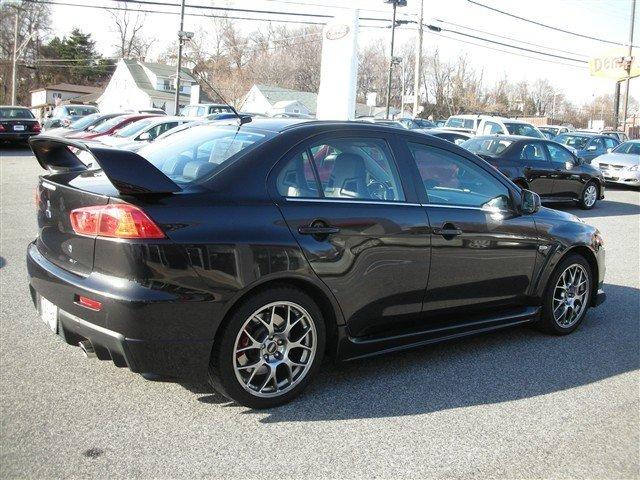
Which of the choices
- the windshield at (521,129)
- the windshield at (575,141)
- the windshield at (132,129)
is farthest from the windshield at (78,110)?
the windshield at (575,141)

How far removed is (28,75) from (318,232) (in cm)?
9384

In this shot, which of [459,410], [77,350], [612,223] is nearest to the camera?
[459,410]

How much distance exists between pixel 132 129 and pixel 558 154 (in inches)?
428

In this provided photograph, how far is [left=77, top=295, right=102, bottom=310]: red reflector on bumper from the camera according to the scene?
11.1 ft

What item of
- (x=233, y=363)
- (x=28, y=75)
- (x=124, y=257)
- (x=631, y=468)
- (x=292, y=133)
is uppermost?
(x=28, y=75)

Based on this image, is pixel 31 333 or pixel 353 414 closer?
pixel 353 414

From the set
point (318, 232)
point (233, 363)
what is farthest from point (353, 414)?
point (318, 232)

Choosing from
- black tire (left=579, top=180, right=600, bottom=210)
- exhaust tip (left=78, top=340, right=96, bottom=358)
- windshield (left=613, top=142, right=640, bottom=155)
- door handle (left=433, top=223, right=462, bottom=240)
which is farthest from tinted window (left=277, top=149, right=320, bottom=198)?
windshield (left=613, top=142, right=640, bottom=155)

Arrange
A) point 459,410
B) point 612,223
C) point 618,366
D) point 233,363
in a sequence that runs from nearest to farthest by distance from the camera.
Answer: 1. point 233,363
2. point 459,410
3. point 618,366
4. point 612,223

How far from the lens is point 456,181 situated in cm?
473

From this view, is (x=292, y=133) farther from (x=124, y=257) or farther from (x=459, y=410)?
(x=459, y=410)

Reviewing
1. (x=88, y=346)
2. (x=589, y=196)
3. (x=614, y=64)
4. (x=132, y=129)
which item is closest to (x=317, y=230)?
(x=88, y=346)

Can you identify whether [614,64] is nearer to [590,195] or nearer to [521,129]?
[521,129]

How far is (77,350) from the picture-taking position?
4547 mm
